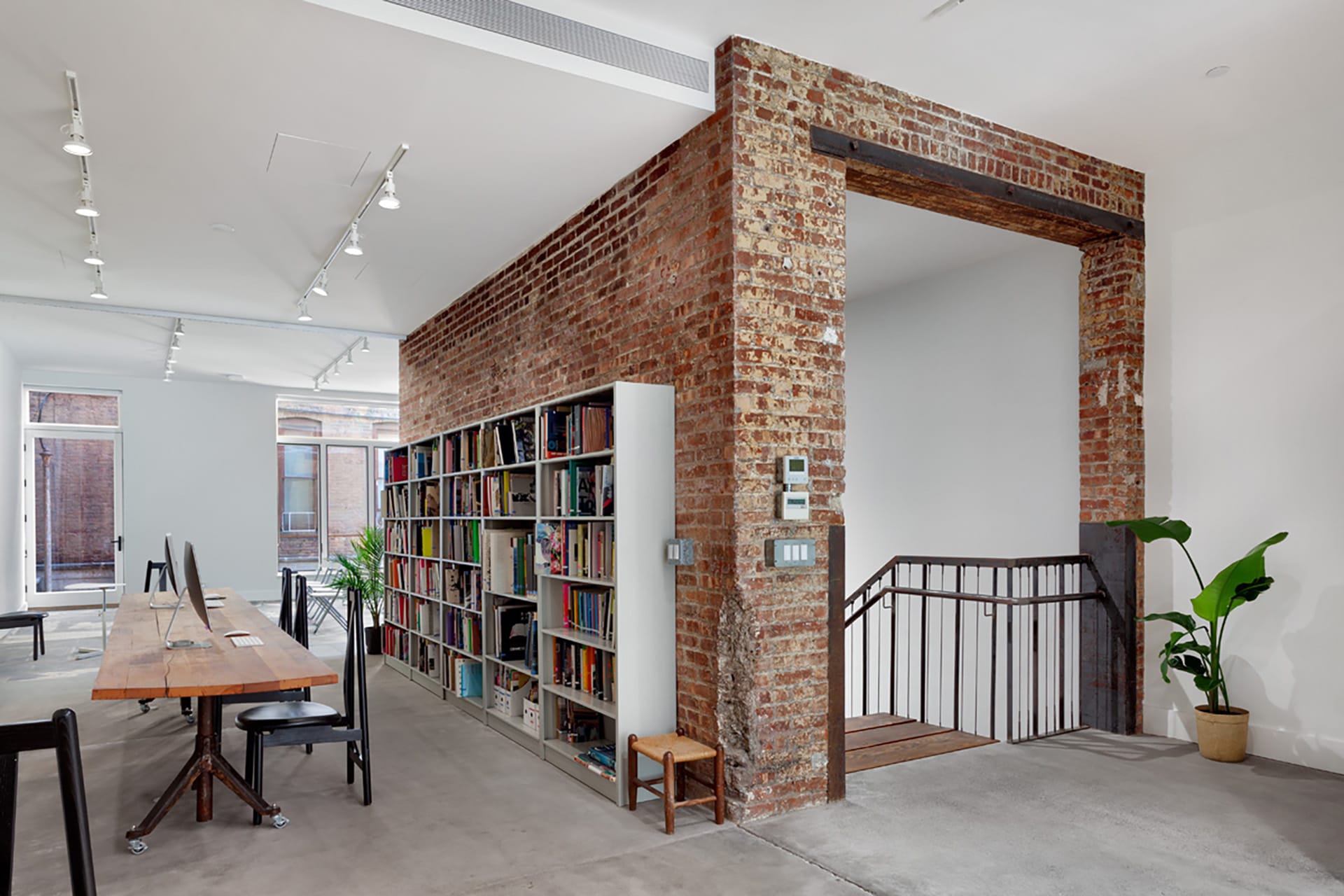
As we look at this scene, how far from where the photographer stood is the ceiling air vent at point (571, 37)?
336cm

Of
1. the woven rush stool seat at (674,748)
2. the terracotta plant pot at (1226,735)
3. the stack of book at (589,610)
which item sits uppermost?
the stack of book at (589,610)

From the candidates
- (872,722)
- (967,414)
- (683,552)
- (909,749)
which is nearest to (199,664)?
(683,552)

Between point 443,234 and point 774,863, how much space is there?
13.8 feet

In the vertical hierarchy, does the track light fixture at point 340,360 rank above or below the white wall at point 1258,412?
above

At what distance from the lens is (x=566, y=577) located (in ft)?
14.5

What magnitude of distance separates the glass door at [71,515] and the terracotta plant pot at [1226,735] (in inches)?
483

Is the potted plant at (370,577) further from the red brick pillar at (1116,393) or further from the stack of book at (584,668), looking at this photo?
the red brick pillar at (1116,393)

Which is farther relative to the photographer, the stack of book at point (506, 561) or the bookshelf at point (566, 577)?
the stack of book at point (506, 561)

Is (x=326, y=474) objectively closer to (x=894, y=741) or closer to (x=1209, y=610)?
(x=894, y=741)

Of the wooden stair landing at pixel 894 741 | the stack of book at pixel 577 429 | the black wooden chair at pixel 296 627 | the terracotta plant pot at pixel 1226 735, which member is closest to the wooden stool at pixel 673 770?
the wooden stair landing at pixel 894 741

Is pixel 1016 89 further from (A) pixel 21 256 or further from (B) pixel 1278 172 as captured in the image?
(A) pixel 21 256

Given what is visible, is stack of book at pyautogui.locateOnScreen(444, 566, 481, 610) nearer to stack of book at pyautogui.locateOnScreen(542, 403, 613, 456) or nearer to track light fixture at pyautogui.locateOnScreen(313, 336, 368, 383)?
stack of book at pyautogui.locateOnScreen(542, 403, 613, 456)

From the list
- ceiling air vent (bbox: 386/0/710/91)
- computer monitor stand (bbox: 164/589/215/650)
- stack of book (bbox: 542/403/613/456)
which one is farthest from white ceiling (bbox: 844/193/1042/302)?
computer monitor stand (bbox: 164/589/215/650)

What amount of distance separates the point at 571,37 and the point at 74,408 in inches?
436
